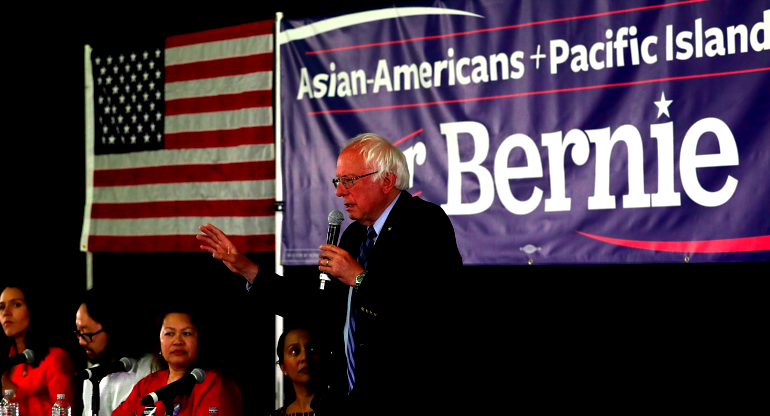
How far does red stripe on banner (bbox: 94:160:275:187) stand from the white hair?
6.46ft

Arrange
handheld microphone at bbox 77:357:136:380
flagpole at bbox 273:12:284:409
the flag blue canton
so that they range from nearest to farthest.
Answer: handheld microphone at bbox 77:357:136:380 < flagpole at bbox 273:12:284:409 < the flag blue canton

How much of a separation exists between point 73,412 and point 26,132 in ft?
7.48

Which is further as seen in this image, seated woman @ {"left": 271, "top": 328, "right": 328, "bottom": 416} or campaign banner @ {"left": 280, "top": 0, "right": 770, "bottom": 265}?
seated woman @ {"left": 271, "top": 328, "right": 328, "bottom": 416}

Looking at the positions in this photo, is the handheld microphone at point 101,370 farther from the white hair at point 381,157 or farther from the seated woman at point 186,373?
the white hair at point 381,157

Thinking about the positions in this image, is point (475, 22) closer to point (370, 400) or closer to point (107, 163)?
point (370, 400)

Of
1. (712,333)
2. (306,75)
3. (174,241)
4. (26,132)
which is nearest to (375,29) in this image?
(306,75)

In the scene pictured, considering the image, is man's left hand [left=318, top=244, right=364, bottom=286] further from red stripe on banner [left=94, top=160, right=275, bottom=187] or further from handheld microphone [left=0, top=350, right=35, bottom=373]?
red stripe on banner [left=94, top=160, right=275, bottom=187]

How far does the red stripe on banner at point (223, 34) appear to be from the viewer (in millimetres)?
4684

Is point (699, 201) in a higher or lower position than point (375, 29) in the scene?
lower

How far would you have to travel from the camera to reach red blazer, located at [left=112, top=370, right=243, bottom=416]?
11.6ft

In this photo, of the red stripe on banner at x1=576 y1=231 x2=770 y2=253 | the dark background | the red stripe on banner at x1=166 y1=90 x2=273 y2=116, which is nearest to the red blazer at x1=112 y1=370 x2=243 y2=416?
the dark background

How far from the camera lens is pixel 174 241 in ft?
16.1

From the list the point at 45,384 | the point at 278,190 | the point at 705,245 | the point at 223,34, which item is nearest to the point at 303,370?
the point at 278,190

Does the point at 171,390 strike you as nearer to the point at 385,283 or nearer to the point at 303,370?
the point at 303,370
